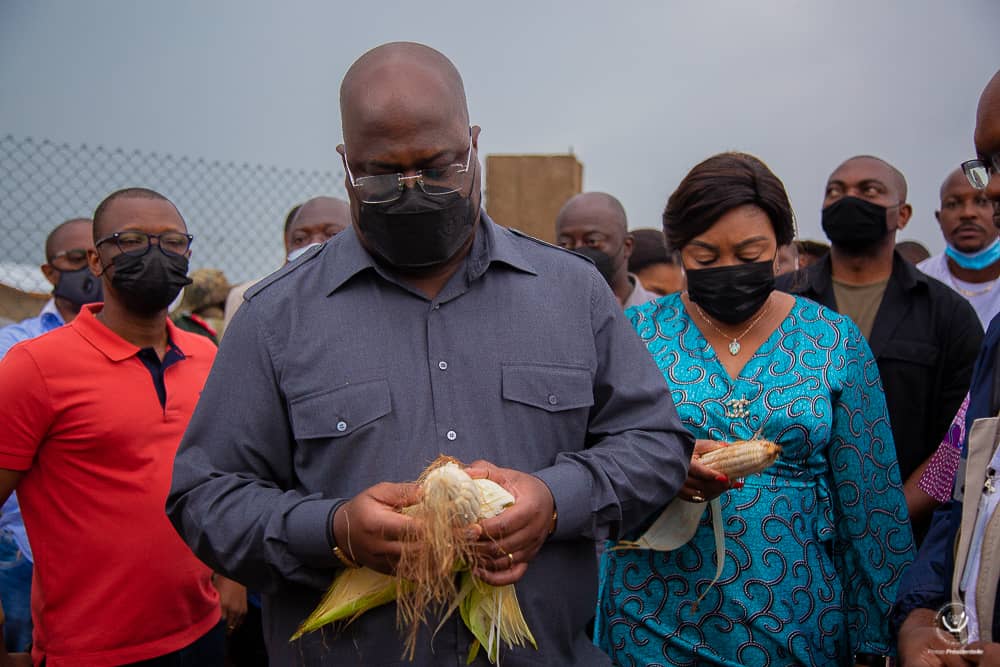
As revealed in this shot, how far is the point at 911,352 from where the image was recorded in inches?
152

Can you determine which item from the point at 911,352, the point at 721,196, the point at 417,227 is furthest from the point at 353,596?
the point at 911,352

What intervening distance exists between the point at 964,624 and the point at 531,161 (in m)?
5.21

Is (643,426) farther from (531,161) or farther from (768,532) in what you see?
(531,161)

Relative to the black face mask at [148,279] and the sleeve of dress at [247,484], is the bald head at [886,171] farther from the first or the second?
the sleeve of dress at [247,484]

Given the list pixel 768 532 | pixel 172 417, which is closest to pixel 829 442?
pixel 768 532

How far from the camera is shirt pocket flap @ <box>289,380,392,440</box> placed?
207cm

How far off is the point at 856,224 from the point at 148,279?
326cm

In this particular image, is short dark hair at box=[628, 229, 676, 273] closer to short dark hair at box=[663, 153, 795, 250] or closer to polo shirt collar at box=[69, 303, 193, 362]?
short dark hair at box=[663, 153, 795, 250]

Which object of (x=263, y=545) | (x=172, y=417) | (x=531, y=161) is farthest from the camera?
(x=531, y=161)

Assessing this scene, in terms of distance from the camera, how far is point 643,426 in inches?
87.4

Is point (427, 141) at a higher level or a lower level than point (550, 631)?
higher

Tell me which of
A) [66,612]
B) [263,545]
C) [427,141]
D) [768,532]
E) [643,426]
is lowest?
[66,612]

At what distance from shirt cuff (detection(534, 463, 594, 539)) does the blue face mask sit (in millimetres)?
4612

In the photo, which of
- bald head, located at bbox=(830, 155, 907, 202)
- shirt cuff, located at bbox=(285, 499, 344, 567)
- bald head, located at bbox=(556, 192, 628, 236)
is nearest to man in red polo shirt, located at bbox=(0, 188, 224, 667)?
shirt cuff, located at bbox=(285, 499, 344, 567)
